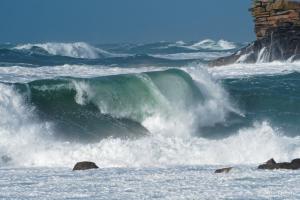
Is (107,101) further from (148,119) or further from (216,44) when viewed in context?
(216,44)

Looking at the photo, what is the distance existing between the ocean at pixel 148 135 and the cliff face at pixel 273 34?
7.64 m

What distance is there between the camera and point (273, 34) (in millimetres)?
35250

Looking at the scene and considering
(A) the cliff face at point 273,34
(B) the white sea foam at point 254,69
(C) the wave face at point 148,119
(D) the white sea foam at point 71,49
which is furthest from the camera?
(D) the white sea foam at point 71,49

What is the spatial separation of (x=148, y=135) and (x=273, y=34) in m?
19.8

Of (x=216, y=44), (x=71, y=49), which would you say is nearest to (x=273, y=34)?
(x=71, y=49)

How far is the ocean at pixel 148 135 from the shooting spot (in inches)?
395

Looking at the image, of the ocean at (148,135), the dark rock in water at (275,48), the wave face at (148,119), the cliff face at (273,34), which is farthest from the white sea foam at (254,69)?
the ocean at (148,135)

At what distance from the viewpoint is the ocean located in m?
10.0

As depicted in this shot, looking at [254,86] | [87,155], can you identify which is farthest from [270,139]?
[254,86]

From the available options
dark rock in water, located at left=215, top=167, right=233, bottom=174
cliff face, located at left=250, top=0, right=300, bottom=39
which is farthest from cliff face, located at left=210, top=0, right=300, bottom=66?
dark rock in water, located at left=215, top=167, right=233, bottom=174

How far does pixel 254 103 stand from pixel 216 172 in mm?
11768

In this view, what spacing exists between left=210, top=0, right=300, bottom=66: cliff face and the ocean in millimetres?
7643

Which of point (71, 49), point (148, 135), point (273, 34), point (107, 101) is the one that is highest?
point (71, 49)

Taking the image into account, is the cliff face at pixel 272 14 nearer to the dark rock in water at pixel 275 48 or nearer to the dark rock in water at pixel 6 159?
the dark rock in water at pixel 275 48
